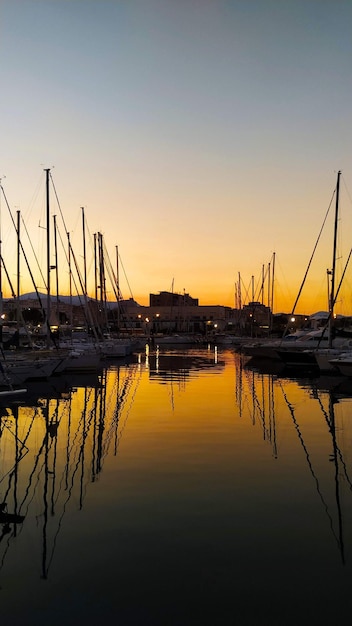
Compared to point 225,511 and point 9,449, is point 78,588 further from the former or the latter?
point 9,449

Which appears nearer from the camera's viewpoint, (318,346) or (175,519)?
(175,519)

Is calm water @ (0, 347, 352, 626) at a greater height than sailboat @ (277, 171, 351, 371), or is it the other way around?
sailboat @ (277, 171, 351, 371)

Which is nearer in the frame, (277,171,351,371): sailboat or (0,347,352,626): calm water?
(0,347,352,626): calm water

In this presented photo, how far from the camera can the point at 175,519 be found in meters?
9.29

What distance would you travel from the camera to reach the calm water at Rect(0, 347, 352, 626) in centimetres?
644

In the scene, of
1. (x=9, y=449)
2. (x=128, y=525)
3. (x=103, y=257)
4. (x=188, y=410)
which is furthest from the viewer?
(x=103, y=257)

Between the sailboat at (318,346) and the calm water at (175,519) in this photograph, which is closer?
the calm water at (175,519)

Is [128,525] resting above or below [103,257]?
below

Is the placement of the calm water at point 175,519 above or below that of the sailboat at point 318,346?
below

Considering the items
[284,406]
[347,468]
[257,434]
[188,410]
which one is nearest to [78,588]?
[347,468]

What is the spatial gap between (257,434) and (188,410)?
197 inches

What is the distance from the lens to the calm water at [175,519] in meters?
6.44

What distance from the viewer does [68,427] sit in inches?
692

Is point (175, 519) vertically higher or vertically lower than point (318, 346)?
lower
